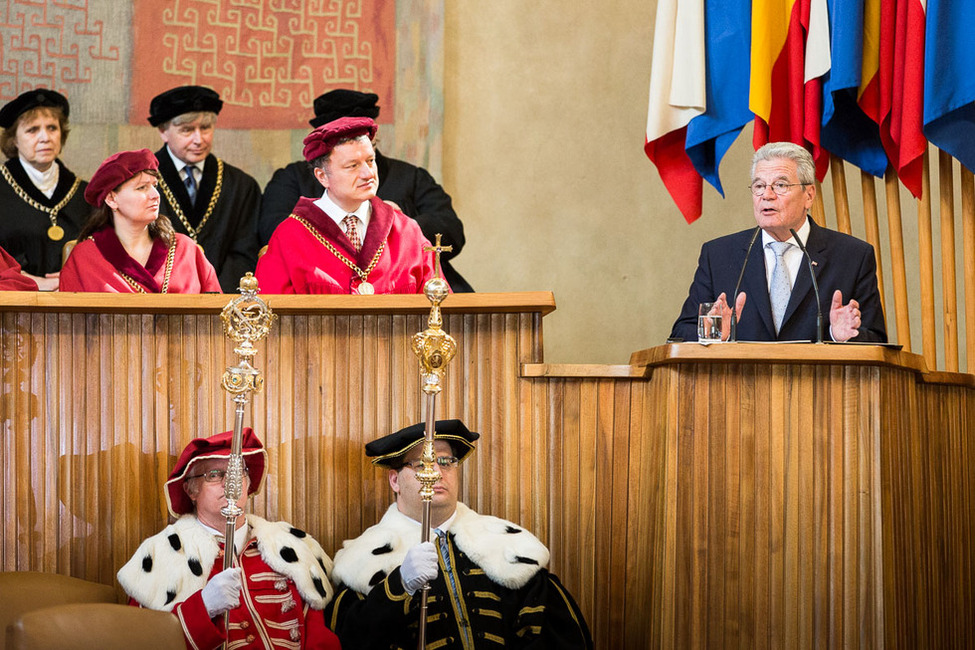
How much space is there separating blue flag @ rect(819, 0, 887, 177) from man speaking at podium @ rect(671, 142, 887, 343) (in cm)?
77

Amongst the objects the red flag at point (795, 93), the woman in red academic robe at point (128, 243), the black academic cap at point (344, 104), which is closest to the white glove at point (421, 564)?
the woman in red academic robe at point (128, 243)

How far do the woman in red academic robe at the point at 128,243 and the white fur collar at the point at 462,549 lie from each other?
1.02 meters

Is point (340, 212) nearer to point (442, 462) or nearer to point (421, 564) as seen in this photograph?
point (442, 462)

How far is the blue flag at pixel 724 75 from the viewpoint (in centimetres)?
453

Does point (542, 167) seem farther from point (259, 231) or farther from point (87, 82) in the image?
point (87, 82)

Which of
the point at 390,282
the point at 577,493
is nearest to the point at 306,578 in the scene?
the point at 577,493

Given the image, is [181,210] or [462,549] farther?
[181,210]

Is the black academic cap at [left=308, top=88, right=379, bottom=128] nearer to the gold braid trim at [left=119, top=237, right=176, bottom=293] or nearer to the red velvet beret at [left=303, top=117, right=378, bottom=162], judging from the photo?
the red velvet beret at [left=303, top=117, right=378, bottom=162]

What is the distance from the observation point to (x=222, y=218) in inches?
193

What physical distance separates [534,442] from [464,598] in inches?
21.3

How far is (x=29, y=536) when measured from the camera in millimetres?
3229

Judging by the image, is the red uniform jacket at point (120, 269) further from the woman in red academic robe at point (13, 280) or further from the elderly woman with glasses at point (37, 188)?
the elderly woman with glasses at point (37, 188)

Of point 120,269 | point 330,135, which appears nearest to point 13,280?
point 120,269

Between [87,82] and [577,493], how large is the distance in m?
3.24
